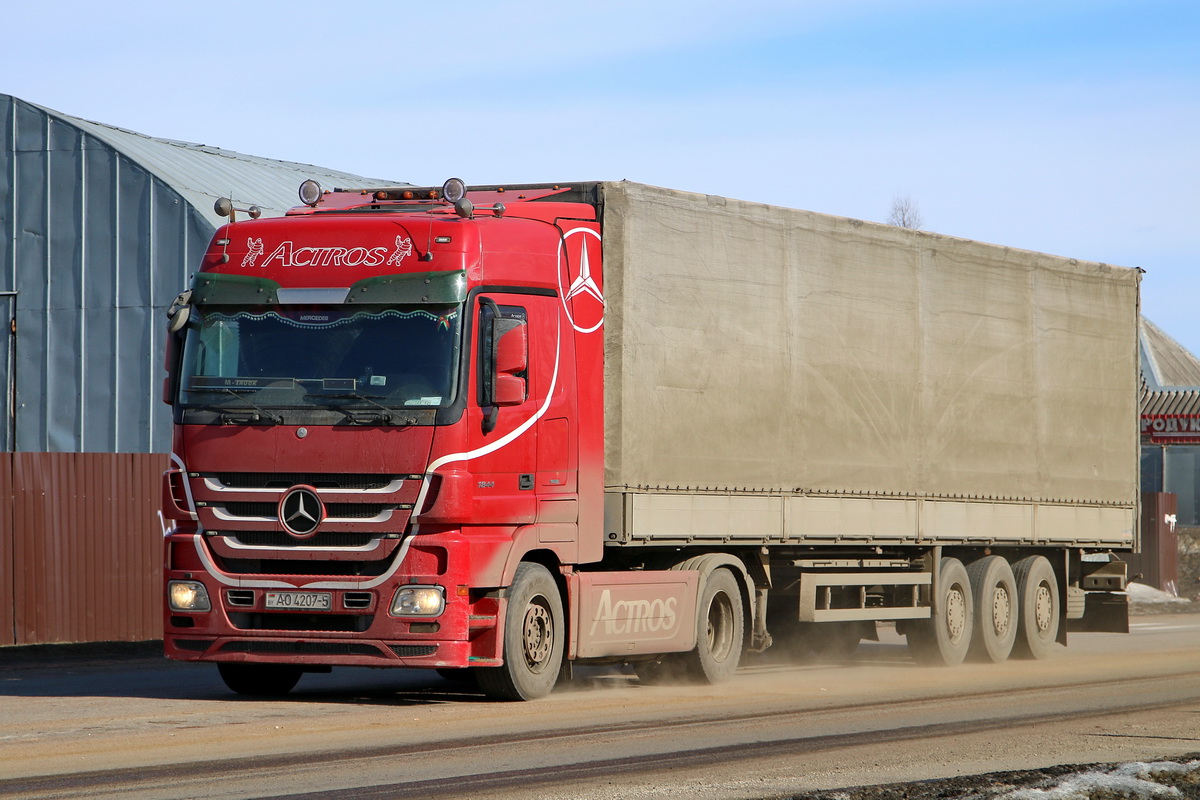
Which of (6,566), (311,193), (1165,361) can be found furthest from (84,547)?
(1165,361)

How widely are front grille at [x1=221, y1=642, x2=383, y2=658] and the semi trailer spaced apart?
0.02 meters

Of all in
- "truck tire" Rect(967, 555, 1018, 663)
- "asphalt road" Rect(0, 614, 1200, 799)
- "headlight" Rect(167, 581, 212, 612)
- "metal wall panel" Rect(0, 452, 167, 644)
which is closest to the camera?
"asphalt road" Rect(0, 614, 1200, 799)

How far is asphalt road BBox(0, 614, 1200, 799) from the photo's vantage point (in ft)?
28.8

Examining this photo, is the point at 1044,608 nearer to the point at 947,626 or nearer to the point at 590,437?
the point at 947,626

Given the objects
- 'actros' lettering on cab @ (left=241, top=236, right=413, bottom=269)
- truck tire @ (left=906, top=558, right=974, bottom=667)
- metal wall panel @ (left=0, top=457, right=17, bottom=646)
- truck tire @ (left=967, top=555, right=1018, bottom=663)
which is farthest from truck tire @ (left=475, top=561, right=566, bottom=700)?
metal wall panel @ (left=0, top=457, right=17, bottom=646)

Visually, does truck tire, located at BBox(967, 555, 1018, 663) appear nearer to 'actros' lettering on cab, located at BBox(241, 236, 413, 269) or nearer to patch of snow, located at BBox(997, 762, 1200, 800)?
'actros' lettering on cab, located at BBox(241, 236, 413, 269)

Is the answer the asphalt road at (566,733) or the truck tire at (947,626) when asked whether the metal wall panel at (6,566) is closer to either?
the asphalt road at (566,733)

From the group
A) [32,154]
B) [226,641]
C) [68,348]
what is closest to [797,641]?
[226,641]

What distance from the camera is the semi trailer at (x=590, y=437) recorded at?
39.8 feet

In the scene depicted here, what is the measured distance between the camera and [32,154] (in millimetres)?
27734

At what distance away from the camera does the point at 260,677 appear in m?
13.8

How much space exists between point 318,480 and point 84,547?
9.78 metres

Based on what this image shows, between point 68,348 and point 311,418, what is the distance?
1658 centimetres

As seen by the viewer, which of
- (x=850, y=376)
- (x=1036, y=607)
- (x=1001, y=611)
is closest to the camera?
(x=850, y=376)
